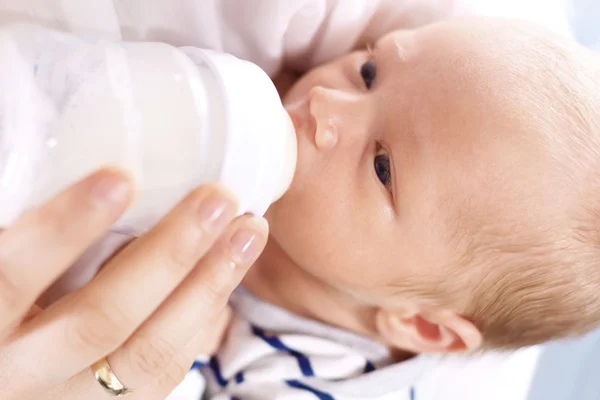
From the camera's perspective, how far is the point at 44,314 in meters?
0.51

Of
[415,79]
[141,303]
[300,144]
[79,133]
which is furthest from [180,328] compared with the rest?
[415,79]

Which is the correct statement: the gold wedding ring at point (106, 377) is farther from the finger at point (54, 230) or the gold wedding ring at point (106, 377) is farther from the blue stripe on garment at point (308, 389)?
the blue stripe on garment at point (308, 389)

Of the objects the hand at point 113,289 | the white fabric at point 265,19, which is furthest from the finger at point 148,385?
the white fabric at point 265,19

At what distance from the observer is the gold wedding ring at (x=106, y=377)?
0.58 metres

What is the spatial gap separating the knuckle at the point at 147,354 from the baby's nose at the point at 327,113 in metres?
0.34

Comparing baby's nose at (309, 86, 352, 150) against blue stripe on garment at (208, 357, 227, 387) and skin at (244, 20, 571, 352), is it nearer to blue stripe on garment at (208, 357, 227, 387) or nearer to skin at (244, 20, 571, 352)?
skin at (244, 20, 571, 352)

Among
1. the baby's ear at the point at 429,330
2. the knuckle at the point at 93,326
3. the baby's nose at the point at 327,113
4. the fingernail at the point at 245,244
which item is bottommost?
the baby's ear at the point at 429,330

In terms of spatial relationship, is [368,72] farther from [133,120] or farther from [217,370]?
[217,370]

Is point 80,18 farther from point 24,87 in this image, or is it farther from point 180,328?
point 180,328

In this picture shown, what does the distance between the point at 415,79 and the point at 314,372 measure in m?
0.54

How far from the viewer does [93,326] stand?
0.50 m

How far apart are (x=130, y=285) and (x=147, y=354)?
0.11 metres

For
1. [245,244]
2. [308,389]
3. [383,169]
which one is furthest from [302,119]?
[308,389]

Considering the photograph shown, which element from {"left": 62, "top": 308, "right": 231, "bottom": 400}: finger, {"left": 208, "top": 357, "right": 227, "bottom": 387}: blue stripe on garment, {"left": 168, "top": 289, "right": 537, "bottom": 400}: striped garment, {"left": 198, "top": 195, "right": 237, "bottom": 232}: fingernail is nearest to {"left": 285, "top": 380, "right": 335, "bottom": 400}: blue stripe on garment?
{"left": 168, "top": 289, "right": 537, "bottom": 400}: striped garment
